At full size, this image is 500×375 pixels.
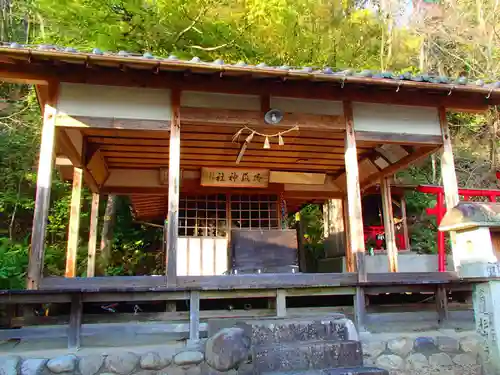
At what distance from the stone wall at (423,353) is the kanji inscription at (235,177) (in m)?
5.09

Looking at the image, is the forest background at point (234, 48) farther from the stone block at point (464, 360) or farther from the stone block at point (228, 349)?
the stone block at point (464, 360)

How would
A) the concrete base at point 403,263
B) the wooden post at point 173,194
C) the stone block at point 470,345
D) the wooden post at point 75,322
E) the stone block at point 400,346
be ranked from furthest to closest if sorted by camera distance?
the concrete base at point 403,263, the stone block at point 470,345, the stone block at point 400,346, the wooden post at point 173,194, the wooden post at point 75,322

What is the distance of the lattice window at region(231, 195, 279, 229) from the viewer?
10.0 meters

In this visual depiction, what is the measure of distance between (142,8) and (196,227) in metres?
6.15

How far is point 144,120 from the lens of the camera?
5.86 meters

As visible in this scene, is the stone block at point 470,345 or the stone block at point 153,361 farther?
A: the stone block at point 470,345

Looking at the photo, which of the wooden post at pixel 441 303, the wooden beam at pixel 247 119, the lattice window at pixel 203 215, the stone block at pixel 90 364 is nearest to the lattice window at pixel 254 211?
the lattice window at pixel 203 215

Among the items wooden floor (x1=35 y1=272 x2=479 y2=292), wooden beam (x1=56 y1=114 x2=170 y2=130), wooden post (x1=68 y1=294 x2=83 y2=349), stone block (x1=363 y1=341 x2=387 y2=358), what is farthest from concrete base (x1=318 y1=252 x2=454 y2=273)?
wooden post (x1=68 y1=294 x2=83 y2=349)

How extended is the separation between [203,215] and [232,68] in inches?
206

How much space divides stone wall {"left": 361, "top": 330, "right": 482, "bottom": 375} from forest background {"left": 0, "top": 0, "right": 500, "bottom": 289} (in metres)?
7.12

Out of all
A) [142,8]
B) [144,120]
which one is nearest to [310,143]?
[144,120]

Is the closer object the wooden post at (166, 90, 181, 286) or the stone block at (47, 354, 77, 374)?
the stone block at (47, 354, 77, 374)

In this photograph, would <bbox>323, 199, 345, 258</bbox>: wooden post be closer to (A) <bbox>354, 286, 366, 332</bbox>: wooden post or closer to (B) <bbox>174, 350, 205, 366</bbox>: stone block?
(A) <bbox>354, 286, 366, 332</bbox>: wooden post

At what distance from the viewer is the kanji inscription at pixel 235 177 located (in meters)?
9.47
